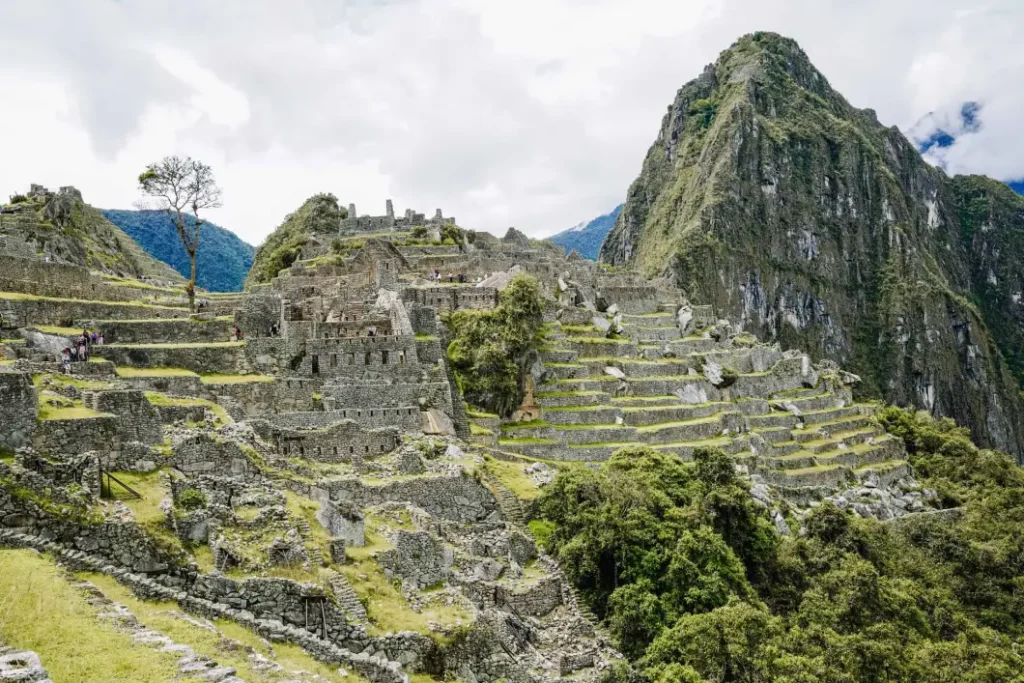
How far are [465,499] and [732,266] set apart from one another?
597ft

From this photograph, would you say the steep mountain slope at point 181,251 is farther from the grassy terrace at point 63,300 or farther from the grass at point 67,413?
the grass at point 67,413

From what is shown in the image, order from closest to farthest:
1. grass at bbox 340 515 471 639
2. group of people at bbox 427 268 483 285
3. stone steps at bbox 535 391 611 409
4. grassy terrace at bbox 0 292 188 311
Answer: grass at bbox 340 515 471 639
grassy terrace at bbox 0 292 188 311
stone steps at bbox 535 391 611 409
group of people at bbox 427 268 483 285

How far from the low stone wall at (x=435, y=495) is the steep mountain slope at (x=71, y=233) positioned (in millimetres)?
27640

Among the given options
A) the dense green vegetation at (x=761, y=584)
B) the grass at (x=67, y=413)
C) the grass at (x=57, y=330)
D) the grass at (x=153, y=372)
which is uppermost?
the grass at (x=57, y=330)

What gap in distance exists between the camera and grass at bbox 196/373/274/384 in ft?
85.5

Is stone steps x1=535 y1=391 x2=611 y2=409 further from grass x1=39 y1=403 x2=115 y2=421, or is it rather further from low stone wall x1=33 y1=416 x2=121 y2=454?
low stone wall x1=33 y1=416 x2=121 y2=454

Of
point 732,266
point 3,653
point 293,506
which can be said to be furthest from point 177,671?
point 732,266

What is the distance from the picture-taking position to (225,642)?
11.0 m

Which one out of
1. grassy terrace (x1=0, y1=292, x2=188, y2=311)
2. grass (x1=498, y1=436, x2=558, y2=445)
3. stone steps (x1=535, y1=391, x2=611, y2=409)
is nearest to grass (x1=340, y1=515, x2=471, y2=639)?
grass (x1=498, y1=436, x2=558, y2=445)

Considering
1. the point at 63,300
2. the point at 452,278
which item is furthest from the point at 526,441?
the point at 63,300

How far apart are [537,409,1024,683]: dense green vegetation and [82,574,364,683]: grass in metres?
9.55

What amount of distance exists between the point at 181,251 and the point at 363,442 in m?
65.4

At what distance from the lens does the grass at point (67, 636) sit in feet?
29.5

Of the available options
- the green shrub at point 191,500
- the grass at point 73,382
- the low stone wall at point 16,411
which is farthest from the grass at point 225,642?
the grass at point 73,382
